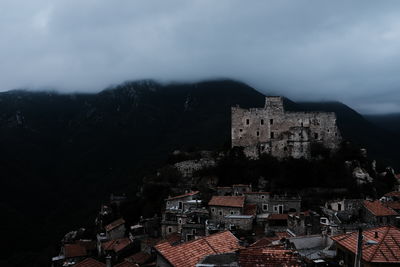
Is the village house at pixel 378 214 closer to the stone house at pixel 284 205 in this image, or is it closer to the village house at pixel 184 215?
the stone house at pixel 284 205

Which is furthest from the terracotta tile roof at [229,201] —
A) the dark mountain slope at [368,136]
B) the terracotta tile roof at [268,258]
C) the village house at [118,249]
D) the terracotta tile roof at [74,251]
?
the dark mountain slope at [368,136]

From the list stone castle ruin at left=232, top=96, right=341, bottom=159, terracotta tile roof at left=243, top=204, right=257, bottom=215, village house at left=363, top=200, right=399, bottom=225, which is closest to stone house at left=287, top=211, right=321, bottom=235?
terracotta tile roof at left=243, top=204, right=257, bottom=215

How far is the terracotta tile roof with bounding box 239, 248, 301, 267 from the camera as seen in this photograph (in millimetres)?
16986

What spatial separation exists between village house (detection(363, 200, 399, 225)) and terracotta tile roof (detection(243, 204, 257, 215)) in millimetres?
13691

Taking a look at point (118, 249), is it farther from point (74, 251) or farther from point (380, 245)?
point (380, 245)

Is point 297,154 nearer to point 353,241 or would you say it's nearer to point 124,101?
point 353,241

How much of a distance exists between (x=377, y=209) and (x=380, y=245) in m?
36.4

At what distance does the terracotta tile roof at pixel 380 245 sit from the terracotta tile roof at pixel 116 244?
37025 millimetres

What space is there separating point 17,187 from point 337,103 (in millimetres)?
108155

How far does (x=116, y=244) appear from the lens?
5616 cm

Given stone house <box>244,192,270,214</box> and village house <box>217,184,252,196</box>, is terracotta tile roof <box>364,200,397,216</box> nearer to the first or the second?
stone house <box>244,192,270,214</box>

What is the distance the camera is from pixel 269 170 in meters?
67.4

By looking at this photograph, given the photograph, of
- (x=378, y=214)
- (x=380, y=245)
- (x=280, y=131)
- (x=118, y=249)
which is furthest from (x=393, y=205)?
(x=380, y=245)

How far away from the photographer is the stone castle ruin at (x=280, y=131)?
230 feet
